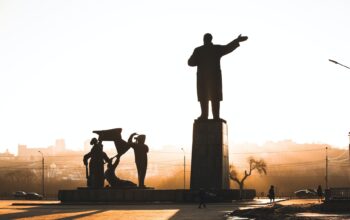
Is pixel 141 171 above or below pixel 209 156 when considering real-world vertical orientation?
below

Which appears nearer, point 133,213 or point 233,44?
point 133,213

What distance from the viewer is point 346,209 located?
25891 millimetres

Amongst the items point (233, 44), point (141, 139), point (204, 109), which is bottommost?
point (141, 139)

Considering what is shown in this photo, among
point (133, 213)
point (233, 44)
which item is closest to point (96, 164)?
point (233, 44)

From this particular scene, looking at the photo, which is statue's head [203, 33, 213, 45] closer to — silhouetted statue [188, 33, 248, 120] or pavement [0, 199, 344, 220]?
silhouetted statue [188, 33, 248, 120]

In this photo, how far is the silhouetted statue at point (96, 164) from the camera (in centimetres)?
3466

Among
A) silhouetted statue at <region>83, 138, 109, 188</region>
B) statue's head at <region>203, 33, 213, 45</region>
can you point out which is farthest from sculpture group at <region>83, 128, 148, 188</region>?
statue's head at <region>203, 33, 213, 45</region>

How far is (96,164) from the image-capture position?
114 feet

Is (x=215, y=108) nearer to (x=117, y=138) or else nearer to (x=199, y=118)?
(x=199, y=118)

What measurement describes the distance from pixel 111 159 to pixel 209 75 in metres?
7.71

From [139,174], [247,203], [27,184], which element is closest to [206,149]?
[247,203]

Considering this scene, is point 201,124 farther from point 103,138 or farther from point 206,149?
point 103,138

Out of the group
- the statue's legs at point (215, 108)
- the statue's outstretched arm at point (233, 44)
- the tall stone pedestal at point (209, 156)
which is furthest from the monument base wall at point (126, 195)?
the statue's outstretched arm at point (233, 44)

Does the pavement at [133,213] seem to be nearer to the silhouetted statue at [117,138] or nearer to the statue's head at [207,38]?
the silhouetted statue at [117,138]
